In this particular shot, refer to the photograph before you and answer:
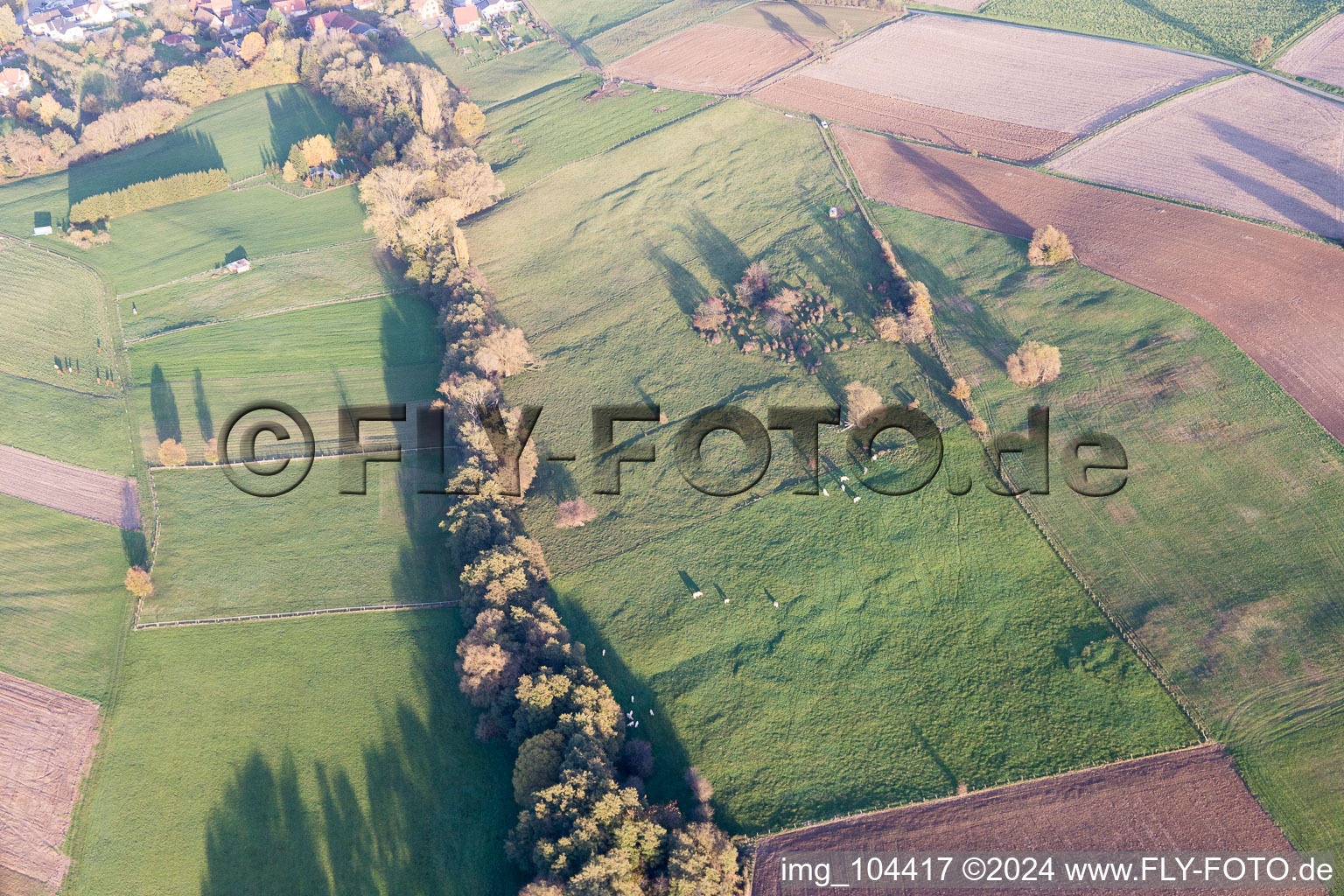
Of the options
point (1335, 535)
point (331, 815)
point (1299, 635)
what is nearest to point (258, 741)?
point (331, 815)

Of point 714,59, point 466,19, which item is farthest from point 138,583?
point 466,19

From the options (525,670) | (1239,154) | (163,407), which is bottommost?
(525,670)

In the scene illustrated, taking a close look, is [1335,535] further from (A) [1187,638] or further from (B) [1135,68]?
(B) [1135,68]

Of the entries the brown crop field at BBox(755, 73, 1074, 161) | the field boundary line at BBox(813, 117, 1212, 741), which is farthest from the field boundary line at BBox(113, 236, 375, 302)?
the field boundary line at BBox(813, 117, 1212, 741)

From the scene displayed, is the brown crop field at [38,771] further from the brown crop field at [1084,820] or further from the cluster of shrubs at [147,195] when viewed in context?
the cluster of shrubs at [147,195]

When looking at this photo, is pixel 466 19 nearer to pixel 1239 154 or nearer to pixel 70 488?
pixel 70 488
